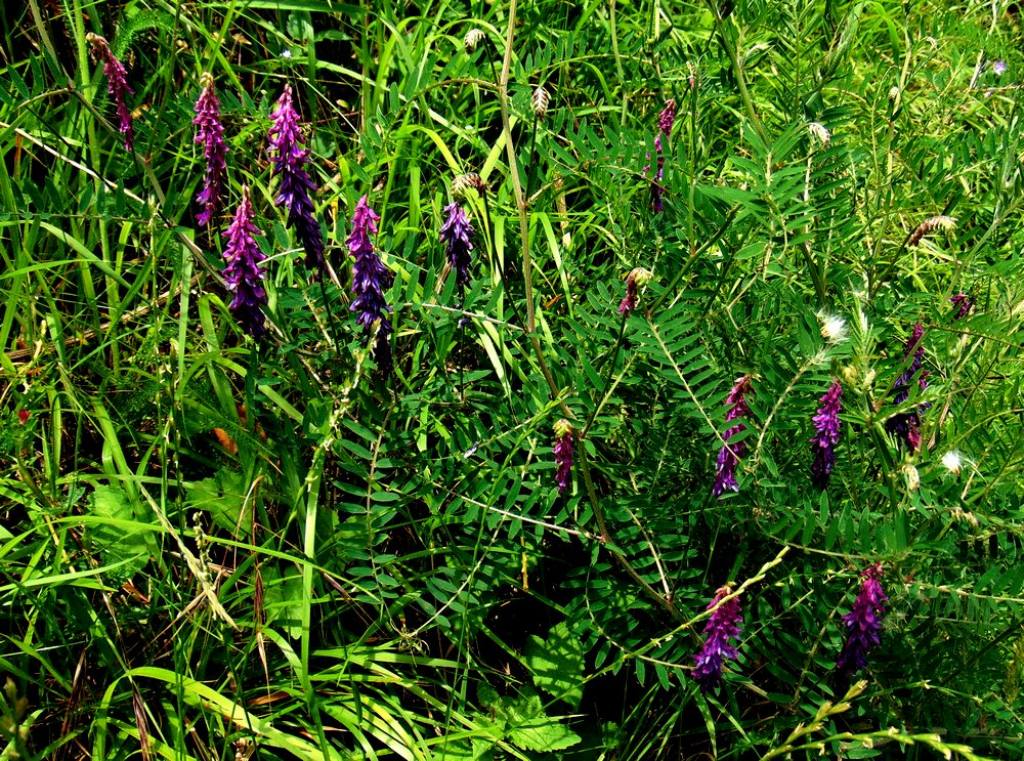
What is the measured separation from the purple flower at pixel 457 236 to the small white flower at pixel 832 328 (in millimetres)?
609

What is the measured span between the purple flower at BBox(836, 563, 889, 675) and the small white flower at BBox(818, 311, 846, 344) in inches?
13.6

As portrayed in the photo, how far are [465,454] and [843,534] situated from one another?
658 millimetres

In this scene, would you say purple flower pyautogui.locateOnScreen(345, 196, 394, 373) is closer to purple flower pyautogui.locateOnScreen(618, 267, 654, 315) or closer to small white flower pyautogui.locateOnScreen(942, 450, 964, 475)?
purple flower pyautogui.locateOnScreen(618, 267, 654, 315)

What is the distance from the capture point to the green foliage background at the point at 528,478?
5.65ft

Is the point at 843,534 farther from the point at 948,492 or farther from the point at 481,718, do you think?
the point at 481,718

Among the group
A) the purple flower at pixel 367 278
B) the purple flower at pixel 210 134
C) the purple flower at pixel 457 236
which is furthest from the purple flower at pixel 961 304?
the purple flower at pixel 210 134

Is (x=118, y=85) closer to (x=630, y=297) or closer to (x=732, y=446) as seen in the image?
(x=630, y=297)

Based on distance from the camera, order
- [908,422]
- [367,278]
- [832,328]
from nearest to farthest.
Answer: [832,328] → [367,278] → [908,422]

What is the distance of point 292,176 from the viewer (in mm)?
1704

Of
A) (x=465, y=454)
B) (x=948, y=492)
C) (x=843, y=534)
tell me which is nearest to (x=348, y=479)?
(x=465, y=454)

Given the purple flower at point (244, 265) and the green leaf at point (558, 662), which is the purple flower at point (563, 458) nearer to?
the green leaf at point (558, 662)

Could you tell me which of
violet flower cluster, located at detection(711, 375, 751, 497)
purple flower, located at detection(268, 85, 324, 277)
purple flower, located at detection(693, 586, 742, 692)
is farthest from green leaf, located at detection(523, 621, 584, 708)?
purple flower, located at detection(268, 85, 324, 277)

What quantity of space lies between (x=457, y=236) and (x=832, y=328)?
647 mm

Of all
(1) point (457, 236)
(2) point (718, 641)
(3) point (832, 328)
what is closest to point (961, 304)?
(3) point (832, 328)
